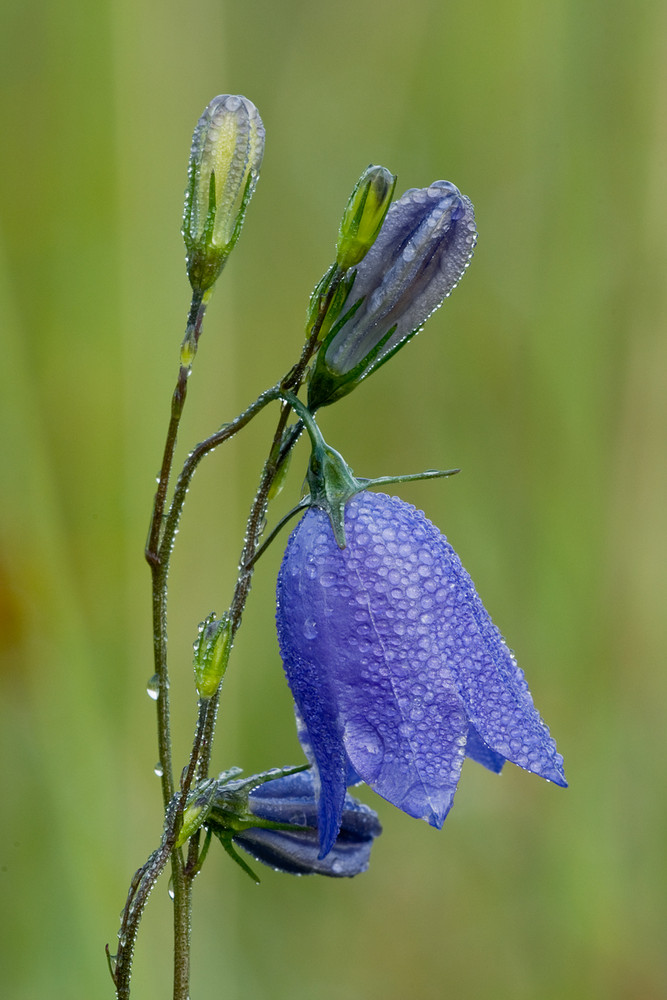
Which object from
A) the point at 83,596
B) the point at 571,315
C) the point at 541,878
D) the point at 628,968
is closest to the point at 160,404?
the point at 83,596

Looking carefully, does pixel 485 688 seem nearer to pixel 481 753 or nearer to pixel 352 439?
pixel 481 753

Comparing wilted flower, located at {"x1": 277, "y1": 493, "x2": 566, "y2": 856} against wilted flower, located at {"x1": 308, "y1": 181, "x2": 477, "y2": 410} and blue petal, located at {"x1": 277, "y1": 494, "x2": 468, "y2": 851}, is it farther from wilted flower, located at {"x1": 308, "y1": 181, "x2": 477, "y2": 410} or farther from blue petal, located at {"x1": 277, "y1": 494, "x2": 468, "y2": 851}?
wilted flower, located at {"x1": 308, "y1": 181, "x2": 477, "y2": 410}

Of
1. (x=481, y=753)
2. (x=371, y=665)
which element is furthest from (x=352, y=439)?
(x=371, y=665)

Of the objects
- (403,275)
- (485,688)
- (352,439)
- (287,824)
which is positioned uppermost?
(403,275)

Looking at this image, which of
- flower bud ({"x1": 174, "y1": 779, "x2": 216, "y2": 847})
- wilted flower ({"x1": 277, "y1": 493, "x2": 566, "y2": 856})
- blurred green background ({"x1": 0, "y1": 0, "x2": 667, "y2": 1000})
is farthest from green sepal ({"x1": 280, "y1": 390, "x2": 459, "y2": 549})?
blurred green background ({"x1": 0, "y1": 0, "x2": 667, "y2": 1000})

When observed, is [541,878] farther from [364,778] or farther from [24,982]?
[364,778]

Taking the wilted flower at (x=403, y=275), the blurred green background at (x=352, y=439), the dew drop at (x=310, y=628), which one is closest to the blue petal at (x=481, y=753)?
the dew drop at (x=310, y=628)
